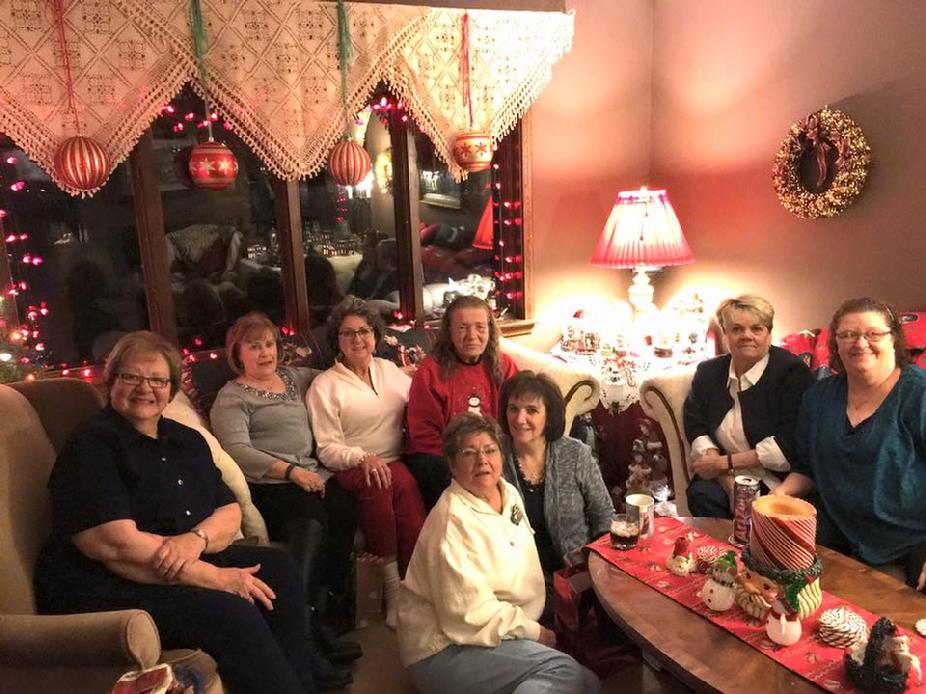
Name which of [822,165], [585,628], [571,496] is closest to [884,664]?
[585,628]

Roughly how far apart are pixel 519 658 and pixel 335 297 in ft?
7.18

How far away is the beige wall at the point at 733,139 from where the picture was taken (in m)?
→ 2.96

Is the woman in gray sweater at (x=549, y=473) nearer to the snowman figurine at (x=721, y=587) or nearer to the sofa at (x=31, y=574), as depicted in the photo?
the snowman figurine at (x=721, y=587)

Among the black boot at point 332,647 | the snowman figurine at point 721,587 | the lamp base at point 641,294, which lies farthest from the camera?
the lamp base at point 641,294

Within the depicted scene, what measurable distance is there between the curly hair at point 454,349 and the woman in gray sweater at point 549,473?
2.29 feet

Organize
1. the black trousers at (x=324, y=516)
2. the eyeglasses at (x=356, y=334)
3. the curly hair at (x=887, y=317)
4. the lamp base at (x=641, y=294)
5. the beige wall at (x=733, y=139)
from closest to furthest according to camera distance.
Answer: the curly hair at (x=887, y=317) → the black trousers at (x=324, y=516) → the eyeglasses at (x=356, y=334) → the beige wall at (x=733, y=139) → the lamp base at (x=641, y=294)

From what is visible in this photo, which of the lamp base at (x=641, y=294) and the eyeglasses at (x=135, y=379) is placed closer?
the eyeglasses at (x=135, y=379)

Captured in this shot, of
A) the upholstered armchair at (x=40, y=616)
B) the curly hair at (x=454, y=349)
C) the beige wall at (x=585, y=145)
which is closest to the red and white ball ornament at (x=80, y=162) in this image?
the upholstered armchair at (x=40, y=616)

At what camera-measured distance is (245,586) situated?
1989mm

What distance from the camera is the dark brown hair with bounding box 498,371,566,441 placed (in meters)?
2.13

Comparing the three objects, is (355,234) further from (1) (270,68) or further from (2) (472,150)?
(1) (270,68)

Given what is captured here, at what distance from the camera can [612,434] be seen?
11.3 feet

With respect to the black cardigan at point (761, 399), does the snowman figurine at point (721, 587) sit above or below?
below

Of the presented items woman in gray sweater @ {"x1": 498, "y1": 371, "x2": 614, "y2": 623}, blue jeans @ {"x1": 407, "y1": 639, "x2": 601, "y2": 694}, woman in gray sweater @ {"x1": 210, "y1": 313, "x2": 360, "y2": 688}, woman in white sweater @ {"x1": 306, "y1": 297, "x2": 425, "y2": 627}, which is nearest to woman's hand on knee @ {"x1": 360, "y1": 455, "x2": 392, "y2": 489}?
woman in white sweater @ {"x1": 306, "y1": 297, "x2": 425, "y2": 627}
